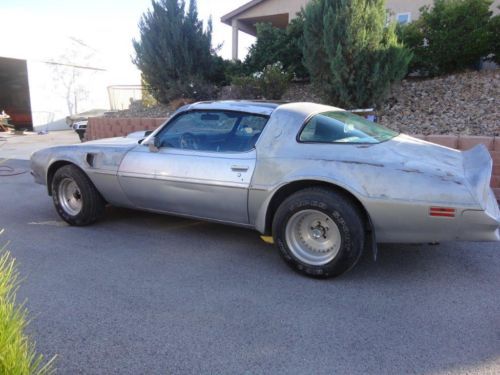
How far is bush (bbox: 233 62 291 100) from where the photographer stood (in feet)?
28.2

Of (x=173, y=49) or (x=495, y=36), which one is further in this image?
(x=173, y=49)

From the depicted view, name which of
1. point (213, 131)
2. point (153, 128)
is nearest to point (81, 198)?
point (213, 131)

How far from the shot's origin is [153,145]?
4.05 m

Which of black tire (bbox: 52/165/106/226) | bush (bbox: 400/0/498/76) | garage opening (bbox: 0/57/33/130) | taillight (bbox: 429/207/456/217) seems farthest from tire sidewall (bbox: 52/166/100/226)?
garage opening (bbox: 0/57/33/130)

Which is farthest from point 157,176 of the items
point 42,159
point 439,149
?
point 439,149

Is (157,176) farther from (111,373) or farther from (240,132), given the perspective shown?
(111,373)

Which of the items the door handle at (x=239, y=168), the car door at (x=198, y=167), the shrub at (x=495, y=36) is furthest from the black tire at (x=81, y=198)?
the shrub at (x=495, y=36)

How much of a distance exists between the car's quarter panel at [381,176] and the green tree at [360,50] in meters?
4.22

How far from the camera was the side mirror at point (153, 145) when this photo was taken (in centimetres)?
404

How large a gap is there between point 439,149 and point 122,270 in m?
2.98

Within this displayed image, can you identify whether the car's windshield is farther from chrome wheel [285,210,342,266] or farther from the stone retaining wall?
the stone retaining wall

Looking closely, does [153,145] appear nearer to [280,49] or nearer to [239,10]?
[280,49]

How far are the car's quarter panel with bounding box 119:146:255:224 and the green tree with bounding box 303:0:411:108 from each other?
4.62m

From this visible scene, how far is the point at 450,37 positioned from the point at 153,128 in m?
6.51
